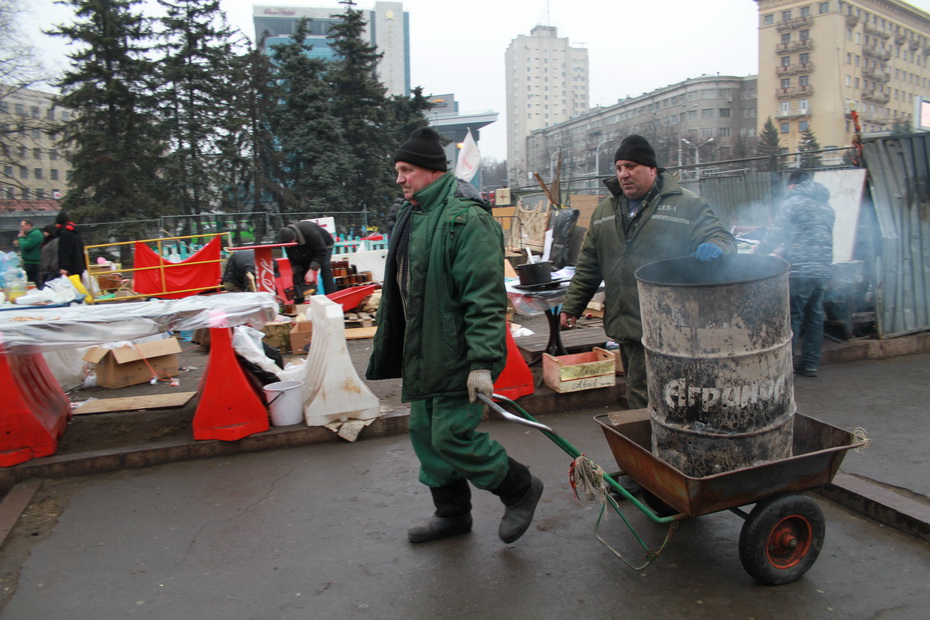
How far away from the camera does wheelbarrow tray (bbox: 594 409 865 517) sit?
8.59 feet

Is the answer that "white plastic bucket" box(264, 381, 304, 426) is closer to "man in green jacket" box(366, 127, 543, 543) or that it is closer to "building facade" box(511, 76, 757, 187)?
"man in green jacket" box(366, 127, 543, 543)

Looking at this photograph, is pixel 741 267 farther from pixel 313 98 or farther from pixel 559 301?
pixel 313 98

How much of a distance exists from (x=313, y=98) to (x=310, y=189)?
4282 mm

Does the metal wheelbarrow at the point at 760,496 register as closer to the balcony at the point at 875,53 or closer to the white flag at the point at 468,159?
the white flag at the point at 468,159

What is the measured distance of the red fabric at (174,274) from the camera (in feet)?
37.1

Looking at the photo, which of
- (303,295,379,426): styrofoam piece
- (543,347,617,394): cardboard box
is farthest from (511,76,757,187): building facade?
(303,295,379,426): styrofoam piece

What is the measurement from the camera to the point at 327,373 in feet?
16.6

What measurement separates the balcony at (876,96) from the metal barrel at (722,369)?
352 feet

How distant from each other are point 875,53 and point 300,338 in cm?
10596

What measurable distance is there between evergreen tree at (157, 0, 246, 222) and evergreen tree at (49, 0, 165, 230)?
0.87 metres

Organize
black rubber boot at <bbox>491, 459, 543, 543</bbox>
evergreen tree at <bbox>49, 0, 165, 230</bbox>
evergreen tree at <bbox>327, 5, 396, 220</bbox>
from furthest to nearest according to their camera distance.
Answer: evergreen tree at <bbox>327, 5, 396, 220</bbox> → evergreen tree at <bbox>49, 0, 165, 230</bbox> → black rubber boot at <bbox>491, 459, 543, 543</bbox>

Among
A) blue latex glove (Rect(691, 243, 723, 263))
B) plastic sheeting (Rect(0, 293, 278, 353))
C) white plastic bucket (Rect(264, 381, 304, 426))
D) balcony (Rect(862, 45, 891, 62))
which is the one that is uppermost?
balcony (Rect(862, 45, 891, 62))

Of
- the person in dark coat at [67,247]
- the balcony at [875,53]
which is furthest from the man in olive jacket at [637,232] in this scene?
the balcony at [875,53]

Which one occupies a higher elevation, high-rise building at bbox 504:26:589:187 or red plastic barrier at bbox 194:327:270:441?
high-rise building at bbox 504:26:589:187
